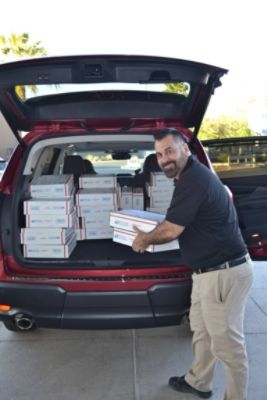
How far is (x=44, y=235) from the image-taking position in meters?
3.01

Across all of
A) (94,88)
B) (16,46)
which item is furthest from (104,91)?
(16,46)

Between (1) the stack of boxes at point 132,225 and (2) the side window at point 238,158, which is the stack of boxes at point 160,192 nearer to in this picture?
(1) the stack of boxes at point 132,225

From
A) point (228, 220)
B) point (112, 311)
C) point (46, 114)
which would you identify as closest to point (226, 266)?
point (228, 220)

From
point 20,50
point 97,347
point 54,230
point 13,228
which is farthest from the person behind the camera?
point 20,50

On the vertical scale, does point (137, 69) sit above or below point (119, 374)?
above

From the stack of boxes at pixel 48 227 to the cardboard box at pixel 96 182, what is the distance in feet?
1.48

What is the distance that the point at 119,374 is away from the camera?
2949mm

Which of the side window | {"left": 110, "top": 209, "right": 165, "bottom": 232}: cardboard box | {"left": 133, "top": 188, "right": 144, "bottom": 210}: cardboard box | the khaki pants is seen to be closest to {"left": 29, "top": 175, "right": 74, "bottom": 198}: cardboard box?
{"left": 110, "top": 209, "right": 165, "bottom": 232}: cardboard box

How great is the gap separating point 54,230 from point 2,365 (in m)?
1.04

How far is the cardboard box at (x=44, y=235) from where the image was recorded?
9.77ft

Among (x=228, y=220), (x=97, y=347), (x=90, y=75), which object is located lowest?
(x=97, y=347)

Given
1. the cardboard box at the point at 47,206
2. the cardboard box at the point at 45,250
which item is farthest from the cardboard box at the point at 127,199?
the cardboard box at the point at 45,250

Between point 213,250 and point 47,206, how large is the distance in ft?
4.22

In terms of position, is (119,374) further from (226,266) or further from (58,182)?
(58,182)
